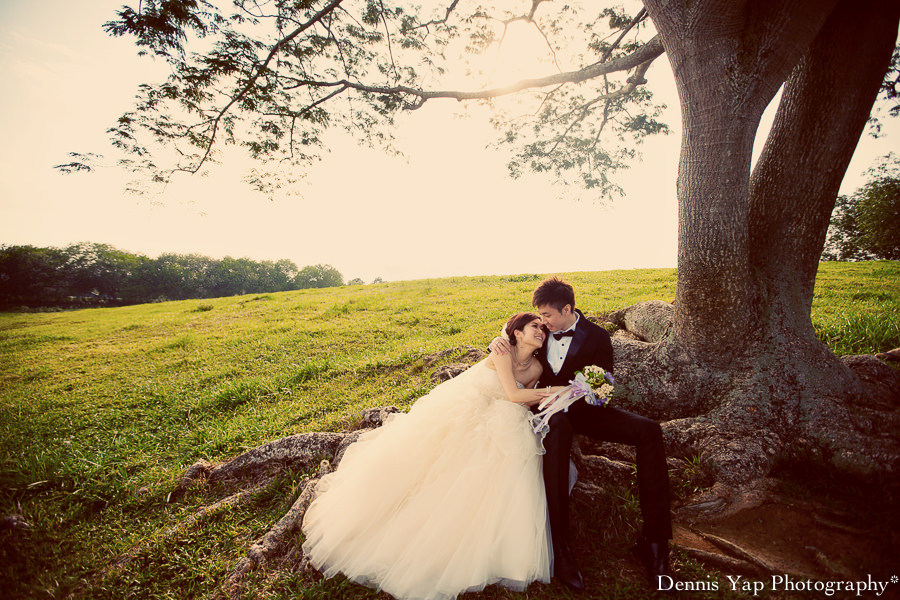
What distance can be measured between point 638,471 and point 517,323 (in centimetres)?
178

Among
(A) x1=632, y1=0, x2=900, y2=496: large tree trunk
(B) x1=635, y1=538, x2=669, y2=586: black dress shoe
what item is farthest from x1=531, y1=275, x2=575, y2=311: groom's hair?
(B) x1=635, y1=538, x2=669, y2=586: black dress shoe

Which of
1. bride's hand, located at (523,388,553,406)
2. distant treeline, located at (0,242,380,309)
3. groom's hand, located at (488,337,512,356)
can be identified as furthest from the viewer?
distant treeline, located at (0,242,380,309)

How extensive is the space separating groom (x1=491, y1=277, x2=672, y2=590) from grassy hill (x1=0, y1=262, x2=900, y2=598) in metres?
1.97

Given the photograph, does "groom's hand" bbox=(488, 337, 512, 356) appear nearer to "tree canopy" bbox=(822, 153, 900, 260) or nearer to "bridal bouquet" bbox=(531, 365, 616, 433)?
"bridal bouquet" bbox=(531, 365, 616, 433)

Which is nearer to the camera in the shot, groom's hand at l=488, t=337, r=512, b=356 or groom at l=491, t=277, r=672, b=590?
groom at l=491, t=277, r=672, b=590

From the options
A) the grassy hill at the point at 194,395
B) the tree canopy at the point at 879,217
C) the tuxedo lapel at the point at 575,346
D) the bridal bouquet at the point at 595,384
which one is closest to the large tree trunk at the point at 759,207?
the bridal bouquet at the point at 595,384

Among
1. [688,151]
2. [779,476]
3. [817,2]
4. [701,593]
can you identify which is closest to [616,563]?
[701,593]

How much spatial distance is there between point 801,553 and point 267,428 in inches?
263

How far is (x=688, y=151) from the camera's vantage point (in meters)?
4.33

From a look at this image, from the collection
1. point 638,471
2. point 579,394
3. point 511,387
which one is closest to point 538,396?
point 511,387

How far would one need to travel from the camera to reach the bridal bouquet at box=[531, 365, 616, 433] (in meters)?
3.42

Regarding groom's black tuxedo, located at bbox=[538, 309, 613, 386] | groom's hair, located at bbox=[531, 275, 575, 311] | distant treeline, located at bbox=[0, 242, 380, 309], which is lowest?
groom's black tuxedo, located at bbox=[538, 309, 613, 386]

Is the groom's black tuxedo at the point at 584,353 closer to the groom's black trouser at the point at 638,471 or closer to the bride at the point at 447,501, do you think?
the bride at the point at 447,501

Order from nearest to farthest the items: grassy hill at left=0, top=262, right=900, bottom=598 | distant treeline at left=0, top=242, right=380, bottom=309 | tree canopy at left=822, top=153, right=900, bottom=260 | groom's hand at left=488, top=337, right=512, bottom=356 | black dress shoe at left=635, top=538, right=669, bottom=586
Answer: black dress shoe at left=635, top=538, right=669, bottom=586 < grassy hill at left=0, top=262, right=900, bottom=598 < groom's hand at left=488, top=337, right=512, bottom=356 < tree canopy at left=822, top=153, right=900, bottom=260 < distant treeline at left=0, top=242, right=380, bottom=309
